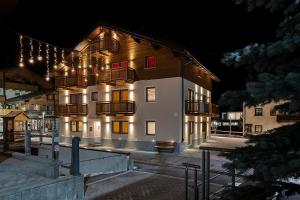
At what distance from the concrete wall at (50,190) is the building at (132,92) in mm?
12639

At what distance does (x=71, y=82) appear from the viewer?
81.4 feet

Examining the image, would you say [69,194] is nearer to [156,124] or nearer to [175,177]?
[175,177]

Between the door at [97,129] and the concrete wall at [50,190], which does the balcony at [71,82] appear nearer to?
the door at [97,129]

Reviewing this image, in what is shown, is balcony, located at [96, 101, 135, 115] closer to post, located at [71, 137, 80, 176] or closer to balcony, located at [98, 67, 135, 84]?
balcony, located at [98, 67, 135, 84]

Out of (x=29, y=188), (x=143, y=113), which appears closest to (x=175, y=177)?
(x=29, y=188)

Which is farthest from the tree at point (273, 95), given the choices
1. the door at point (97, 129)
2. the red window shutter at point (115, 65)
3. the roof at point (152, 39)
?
the door at point (97, 129)

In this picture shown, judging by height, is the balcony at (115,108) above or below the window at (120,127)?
above

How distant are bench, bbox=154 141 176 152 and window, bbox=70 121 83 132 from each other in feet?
30.0

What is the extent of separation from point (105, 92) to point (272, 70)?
68.0 feet

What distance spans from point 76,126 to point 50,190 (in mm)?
19484

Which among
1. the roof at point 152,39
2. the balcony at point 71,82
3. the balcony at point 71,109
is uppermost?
the roof at point 152,39

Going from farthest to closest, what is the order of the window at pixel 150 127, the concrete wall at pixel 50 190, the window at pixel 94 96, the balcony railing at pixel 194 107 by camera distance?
1. the window at pixel 94 96
2. the window at pixel 150 127
3. the balcony railing at pixel 194 107
4. the concrete wall at pixel 50 190

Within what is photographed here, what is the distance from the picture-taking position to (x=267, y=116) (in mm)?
34344

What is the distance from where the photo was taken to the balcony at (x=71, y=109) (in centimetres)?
2438
